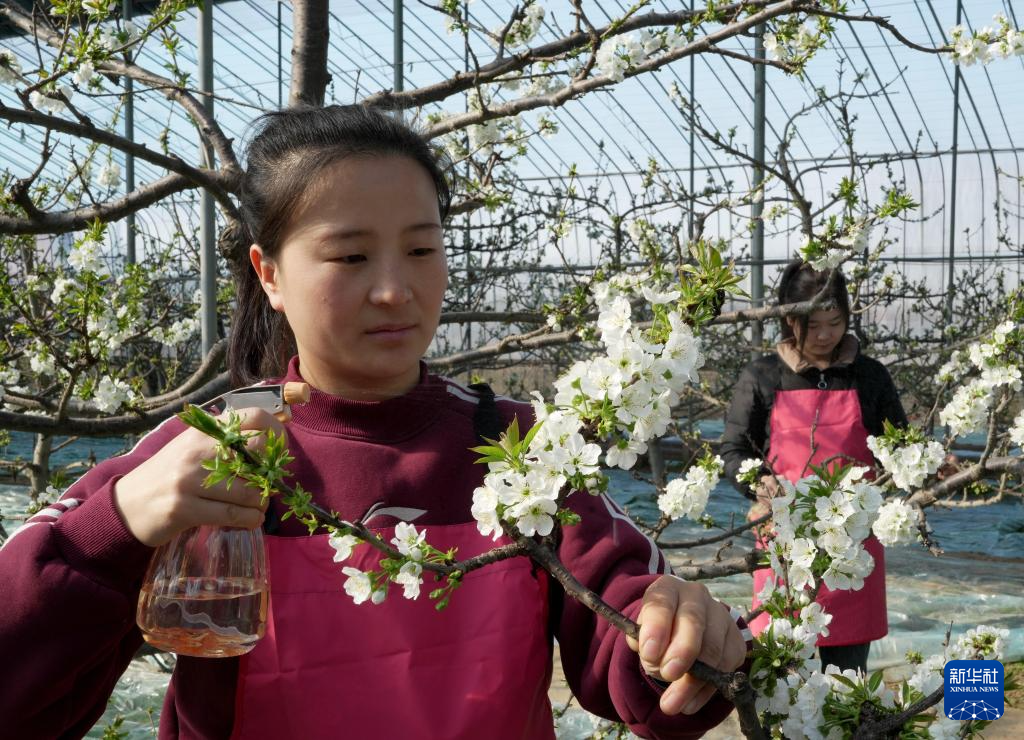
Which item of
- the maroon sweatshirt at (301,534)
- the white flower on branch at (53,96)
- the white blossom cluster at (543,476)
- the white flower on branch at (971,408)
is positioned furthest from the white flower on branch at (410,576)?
the white flower on branch at (971,408)

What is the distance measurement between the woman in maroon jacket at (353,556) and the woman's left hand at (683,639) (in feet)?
0.09

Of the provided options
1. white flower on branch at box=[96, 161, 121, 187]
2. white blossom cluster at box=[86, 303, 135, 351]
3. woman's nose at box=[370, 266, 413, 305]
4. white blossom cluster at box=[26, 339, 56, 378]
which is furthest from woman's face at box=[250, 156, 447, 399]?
white flower on branch at box=[96, 161, 121, 187]

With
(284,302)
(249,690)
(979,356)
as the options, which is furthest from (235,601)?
(979,356)

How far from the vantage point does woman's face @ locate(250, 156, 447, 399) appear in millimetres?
1196

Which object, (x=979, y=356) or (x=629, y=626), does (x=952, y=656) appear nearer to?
(x=629, y=626)

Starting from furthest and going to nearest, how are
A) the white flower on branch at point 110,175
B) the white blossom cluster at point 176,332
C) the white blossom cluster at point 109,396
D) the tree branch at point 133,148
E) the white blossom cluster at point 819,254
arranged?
the white flower on branch at point 110,175 < the white blossom cluster at point 176,332 < the white blossom cluster at point 109,396 < the white blossom cluster at point 819,254 < the tree branch at point 133,148

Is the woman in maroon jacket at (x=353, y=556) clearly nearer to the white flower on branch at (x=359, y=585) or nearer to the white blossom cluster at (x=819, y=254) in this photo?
the white flower on branch at (x=359, y=585)

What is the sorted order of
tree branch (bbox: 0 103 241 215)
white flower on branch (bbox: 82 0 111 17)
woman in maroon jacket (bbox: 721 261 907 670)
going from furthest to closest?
woman in maroon jacket (bbox: 721 261 907 670), white flower on branch (bbox: 82 0 111 17), tree branch (bbox: 0 103 241 215)

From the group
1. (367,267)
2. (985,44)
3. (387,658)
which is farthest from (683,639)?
(985,44)

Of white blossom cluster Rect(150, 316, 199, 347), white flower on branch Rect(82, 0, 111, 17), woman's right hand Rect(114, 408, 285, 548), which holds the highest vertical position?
white flower on branch Rect(82, 0, 111, 17)

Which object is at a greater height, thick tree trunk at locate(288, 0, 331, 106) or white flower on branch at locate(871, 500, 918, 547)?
thick tree trunk at locate(288, 0, 331, 106)

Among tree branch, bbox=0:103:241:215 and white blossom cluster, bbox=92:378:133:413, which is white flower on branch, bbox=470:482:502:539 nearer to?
tree branch, bbox=0:103:241:215

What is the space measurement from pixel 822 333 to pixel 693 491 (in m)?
1.13

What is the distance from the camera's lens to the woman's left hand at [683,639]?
0.83 metres
